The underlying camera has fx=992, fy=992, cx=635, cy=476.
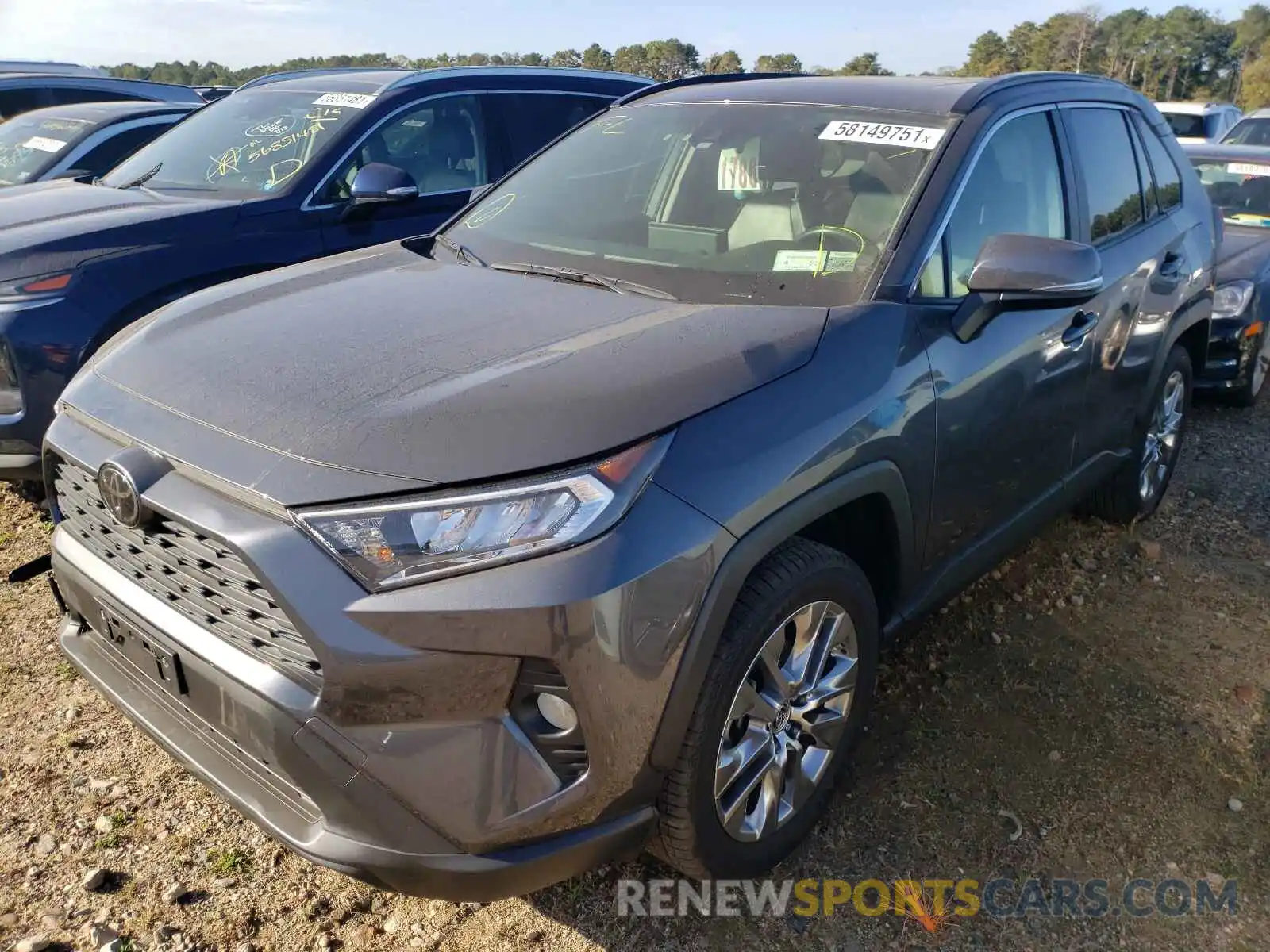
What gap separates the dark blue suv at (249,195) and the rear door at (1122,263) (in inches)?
109

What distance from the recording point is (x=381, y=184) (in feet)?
13.9

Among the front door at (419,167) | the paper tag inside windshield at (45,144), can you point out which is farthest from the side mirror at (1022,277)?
the paper tag inside windshield at (45,144)

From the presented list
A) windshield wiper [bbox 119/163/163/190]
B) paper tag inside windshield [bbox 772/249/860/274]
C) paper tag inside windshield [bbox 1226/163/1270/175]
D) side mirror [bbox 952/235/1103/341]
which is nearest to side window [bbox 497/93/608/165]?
windshield wiper [bbox 119/163/163/190]

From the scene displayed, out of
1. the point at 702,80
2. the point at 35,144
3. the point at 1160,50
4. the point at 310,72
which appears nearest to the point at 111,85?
the point at 35,144

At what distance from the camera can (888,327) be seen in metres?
2.37

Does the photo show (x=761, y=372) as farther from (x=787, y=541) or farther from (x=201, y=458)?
(x=201, y=458)

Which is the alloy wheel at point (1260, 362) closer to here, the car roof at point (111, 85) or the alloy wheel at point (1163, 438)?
the alloy wheel at point (1163, 438)

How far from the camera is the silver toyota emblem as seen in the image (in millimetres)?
1940

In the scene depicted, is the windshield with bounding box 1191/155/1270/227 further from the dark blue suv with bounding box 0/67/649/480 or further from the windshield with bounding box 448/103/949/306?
the windshield with bounding box 448/103/949/306

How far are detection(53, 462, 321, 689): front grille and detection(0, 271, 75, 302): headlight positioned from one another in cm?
186

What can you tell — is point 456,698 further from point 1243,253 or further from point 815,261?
point 1243,253

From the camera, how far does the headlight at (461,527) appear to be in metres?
1.73

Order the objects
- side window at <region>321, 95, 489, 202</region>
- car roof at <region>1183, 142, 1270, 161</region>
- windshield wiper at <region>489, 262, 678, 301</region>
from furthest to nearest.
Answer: car roof at <region>1183, 142, 1270, 161</region> → side window at <region>321, 95, 489, 202</region> → windshield wiper at <region>489, 262, 678, 301</region>

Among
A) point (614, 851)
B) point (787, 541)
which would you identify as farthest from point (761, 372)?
point (614, 851)
